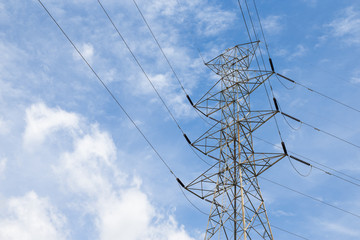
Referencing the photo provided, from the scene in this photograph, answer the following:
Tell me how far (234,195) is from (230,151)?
98.2 inches

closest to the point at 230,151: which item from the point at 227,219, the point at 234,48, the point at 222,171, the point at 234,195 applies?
the point at 222,171

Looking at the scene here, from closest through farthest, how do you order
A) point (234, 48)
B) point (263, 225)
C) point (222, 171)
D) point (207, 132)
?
1. point (263, 225)
2. point (222, 171)
3. point (207, 132)
4. point (234, 48)

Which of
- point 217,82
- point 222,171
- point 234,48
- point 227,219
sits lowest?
point 227,219

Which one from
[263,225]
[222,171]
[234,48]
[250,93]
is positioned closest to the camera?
[263,225]

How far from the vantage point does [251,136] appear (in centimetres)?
1655

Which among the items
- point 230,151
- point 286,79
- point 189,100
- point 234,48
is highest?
point 234,48

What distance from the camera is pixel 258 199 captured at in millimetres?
14453

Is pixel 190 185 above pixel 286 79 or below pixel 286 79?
below

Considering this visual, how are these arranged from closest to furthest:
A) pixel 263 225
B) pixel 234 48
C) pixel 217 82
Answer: pixel 263 225
pixel 217 82
pixel 234 48

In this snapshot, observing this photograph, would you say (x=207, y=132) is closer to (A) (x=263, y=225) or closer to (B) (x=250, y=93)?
(B) (x=250, y=93)

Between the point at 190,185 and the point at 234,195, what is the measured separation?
2.53 metres

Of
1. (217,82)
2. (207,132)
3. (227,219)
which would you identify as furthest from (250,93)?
(227,219)

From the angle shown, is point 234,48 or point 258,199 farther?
point 234,48

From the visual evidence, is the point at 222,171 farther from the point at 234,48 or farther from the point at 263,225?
the point at 234,48
